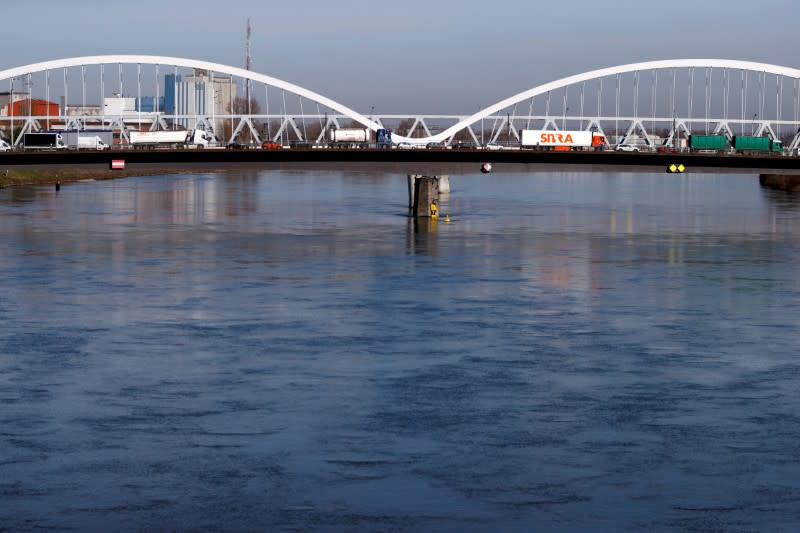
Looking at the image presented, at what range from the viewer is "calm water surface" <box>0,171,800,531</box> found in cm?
2755

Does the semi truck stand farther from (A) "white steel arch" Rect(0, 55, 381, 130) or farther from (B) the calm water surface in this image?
→ (B) the calm water surface

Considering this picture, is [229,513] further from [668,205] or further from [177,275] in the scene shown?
[668,205]

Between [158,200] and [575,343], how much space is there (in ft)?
401

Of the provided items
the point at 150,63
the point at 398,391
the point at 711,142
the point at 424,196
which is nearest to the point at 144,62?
the point at 150,63

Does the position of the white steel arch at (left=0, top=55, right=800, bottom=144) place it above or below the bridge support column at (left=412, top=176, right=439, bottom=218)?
above

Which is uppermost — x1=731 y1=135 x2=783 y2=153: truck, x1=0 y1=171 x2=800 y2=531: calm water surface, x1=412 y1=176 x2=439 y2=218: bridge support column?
x1=731 y1=135 x2=783 y2=153: truck

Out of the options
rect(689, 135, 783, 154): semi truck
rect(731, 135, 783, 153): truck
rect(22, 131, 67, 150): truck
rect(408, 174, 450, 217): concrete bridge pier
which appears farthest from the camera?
rect(689, 135, 783, 154): semi truck

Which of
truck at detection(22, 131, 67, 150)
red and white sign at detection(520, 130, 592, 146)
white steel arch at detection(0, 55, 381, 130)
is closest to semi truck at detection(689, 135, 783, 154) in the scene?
red and white sign at detection(520, 130, 592, 146)

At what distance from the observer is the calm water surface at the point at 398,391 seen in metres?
27.5

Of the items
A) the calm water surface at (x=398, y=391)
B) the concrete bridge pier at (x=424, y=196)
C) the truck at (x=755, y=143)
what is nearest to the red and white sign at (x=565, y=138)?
the truck at (x=755, y=143)

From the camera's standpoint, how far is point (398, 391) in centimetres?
3956

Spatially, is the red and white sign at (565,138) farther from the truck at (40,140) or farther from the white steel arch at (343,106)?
the truck at (40,140)

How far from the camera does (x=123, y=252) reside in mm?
89375

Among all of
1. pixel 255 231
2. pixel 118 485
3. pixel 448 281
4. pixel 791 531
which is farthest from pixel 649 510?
pixel 255 231
